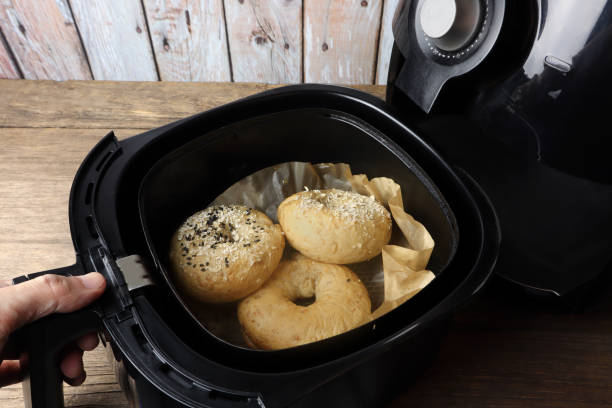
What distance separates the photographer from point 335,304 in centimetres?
50

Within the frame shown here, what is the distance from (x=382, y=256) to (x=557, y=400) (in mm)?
256

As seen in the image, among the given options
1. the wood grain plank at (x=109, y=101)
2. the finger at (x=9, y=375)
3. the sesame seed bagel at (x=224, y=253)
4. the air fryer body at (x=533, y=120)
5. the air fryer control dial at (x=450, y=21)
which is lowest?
the finger at (x=9, y=375)

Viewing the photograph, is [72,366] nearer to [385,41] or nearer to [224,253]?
[224,253]

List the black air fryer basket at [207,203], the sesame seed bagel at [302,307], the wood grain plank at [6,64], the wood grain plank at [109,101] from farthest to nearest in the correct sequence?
the wood grain plank at [6,64] < the wood grain plank at [109,101] < the sesame seed bagel at [302,307] < the black air fryer basket at [207,203]

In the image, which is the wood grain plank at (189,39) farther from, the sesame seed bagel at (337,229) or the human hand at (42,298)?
the human hand at (42,298)

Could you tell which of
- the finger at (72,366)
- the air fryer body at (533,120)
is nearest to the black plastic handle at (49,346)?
the finger at (72,366)

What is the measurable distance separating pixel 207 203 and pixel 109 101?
484mm

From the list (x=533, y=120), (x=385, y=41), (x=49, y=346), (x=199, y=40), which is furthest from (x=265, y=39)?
(x=49, y=346)

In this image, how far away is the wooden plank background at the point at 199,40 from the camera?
0.96 meters

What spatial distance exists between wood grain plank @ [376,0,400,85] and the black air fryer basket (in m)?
0.47

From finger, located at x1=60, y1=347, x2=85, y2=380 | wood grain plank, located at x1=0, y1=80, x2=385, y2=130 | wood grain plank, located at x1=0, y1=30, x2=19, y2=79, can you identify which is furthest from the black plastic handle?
wood grain plank, located at x1=0, y1=30, x2=19, y2=79

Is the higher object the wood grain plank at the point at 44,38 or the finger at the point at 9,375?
the wood grain plank at the point at 44,38

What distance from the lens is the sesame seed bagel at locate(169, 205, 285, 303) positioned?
51 centimetres

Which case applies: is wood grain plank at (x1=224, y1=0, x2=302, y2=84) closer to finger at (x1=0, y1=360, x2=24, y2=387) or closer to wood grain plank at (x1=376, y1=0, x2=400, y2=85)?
wood grain plank at (x1=376, y1=0, x2=400, y2=85)
